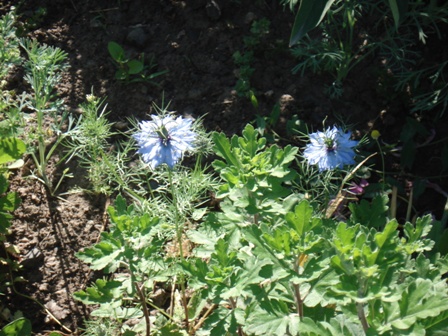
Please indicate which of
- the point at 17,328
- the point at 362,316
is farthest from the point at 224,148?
the point at 17,328

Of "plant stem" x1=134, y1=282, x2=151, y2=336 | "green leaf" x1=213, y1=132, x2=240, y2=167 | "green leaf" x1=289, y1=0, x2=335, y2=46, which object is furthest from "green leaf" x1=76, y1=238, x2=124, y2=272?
"green leaf" x1=289, y1=0, x2=335, y2=46

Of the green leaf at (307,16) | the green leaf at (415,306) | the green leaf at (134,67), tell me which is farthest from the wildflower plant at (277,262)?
the green leaf at (134,67)

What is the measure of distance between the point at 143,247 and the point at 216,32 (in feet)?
4.66

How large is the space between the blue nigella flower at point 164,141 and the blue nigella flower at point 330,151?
0.40m

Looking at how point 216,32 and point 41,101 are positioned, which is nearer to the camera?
point 41,101

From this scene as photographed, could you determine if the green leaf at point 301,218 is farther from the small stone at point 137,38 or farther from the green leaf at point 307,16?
the small stone at point 137,38

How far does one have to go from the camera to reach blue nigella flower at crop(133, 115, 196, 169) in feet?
7.18

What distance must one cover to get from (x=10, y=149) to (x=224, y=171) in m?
0.91

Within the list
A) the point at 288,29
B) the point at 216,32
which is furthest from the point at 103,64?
the point at 288,29

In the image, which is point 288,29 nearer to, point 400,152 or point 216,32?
point 216,32

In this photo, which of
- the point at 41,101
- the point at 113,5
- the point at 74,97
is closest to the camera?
the point at 41,101

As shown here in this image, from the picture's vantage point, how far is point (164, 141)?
221 cm

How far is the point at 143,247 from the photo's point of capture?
2.11m

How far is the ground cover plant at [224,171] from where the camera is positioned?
1841 mm
